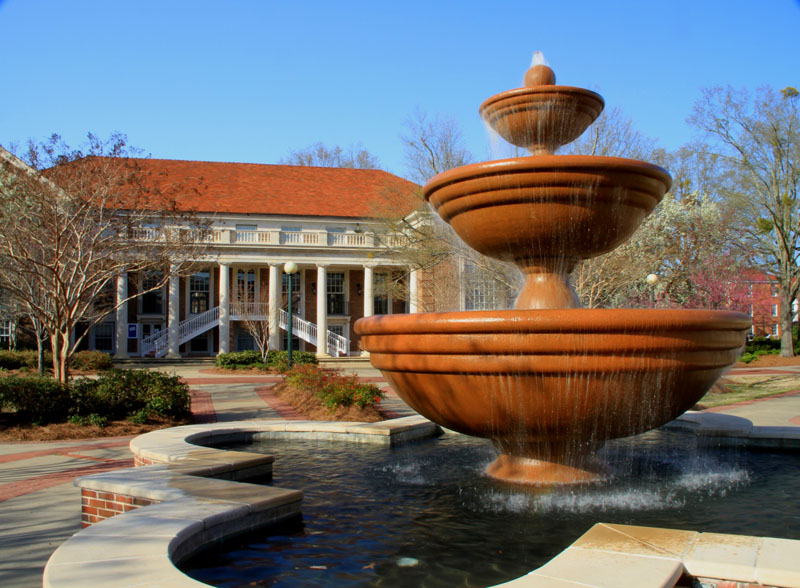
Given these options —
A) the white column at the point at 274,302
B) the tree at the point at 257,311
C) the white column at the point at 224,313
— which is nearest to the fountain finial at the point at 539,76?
the tree at the point at 257,311

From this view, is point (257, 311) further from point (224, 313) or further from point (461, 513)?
point (461, 513)

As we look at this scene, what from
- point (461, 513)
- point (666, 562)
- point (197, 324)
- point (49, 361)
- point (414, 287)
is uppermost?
point (414, 287)

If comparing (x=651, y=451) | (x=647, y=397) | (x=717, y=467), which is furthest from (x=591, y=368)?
(x=651, y=451)

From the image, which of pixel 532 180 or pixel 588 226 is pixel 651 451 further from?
pixel 532 180

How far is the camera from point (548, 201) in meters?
5.97

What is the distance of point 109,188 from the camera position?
14531 millimetres

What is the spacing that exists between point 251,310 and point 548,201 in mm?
33981

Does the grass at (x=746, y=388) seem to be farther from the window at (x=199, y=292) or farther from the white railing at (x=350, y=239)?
the window at (x=199, y=292)

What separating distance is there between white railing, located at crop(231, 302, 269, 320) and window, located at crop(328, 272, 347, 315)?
5.67 m

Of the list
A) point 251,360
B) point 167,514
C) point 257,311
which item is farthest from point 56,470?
point 257,311

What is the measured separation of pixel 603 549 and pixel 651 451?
5195 millimetres

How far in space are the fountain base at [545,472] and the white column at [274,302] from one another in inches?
1125

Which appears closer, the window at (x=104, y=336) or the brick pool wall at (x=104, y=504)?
the brick pool wall at (x=104, y=504)

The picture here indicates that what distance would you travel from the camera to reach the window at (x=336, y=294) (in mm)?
43188
